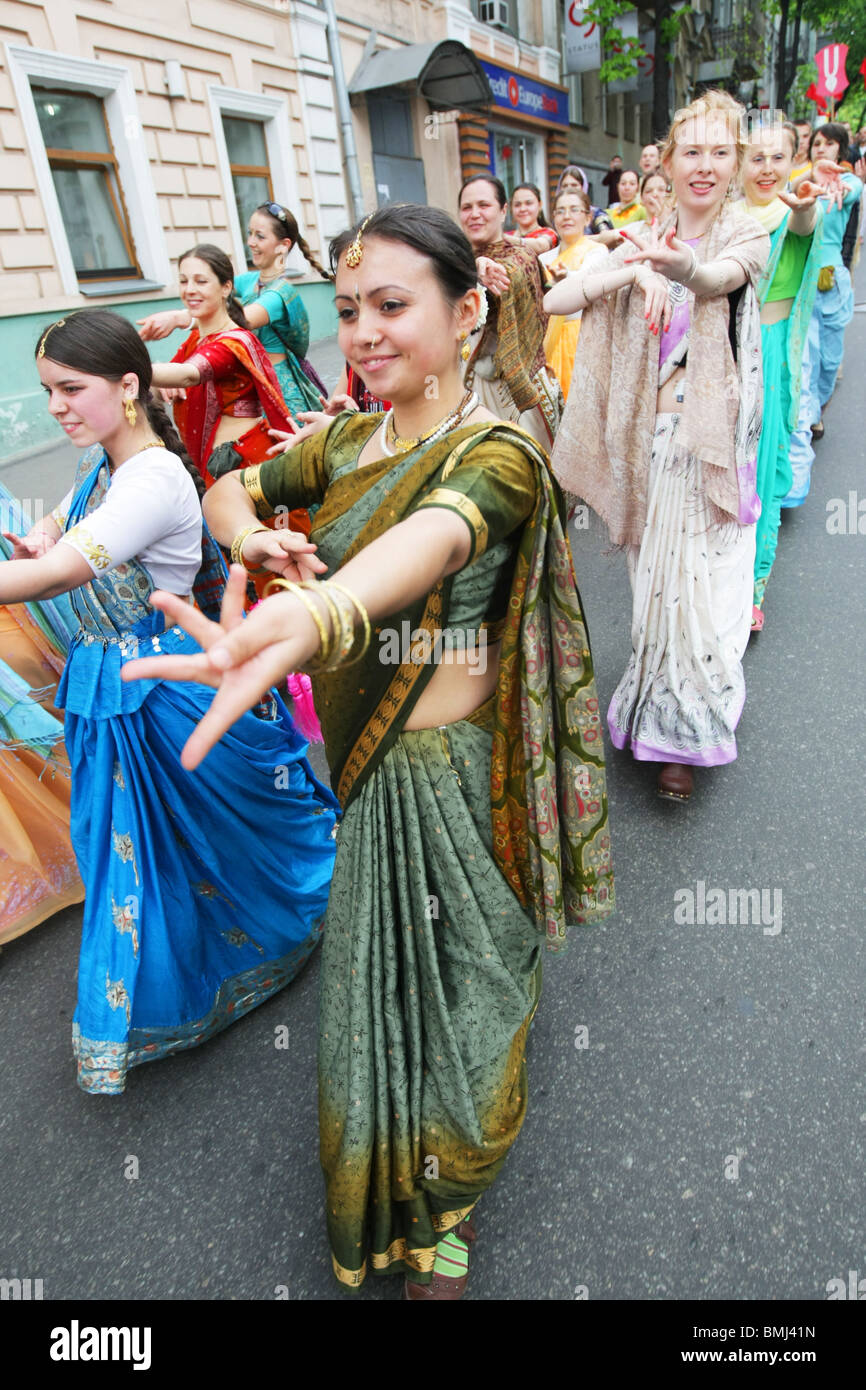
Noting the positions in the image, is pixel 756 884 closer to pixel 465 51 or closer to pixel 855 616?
pixel 855 616

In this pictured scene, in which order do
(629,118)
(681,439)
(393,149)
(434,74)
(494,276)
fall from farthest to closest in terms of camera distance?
(629,118) → (393,149) → (434,74) → (494,276) → (681,439)

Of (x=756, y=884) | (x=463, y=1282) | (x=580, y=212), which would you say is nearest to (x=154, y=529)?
(x=463, y=1282)

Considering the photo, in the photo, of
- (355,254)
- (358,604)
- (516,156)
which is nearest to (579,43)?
(516,156)

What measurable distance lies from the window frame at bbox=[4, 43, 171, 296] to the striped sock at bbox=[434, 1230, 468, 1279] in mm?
8501

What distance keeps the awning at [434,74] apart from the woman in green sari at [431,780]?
13.0 meters

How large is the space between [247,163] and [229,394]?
8516 mm

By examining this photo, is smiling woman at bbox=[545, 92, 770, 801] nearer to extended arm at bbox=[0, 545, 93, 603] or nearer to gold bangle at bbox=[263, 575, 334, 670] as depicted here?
extended arm at bbox=[0, 545, 93, 603]

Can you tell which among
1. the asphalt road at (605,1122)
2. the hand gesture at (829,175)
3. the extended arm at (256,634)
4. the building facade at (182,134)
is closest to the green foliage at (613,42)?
the building facade at (182,134)

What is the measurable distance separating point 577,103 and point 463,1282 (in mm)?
25745

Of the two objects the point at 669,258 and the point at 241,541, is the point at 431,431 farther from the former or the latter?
the point at 669,258

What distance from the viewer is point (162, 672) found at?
0.86 metres

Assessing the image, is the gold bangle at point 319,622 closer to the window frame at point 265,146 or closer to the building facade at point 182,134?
the building facade at point 182,134

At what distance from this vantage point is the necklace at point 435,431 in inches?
53.7

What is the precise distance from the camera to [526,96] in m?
17.6
